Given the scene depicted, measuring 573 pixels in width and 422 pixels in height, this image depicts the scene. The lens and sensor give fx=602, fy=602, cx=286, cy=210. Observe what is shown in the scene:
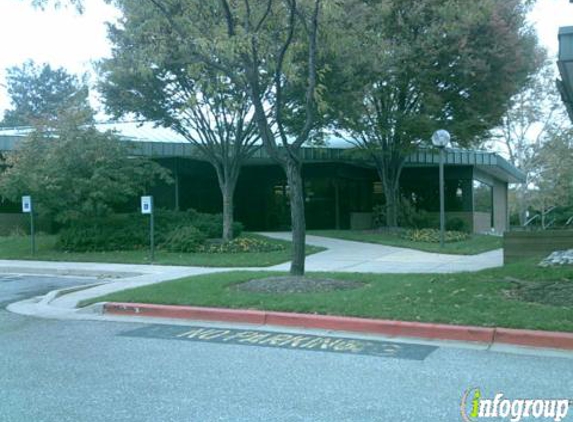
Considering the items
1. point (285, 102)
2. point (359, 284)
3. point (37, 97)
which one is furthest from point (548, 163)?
point (37, 97)

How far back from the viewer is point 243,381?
18.7 ft

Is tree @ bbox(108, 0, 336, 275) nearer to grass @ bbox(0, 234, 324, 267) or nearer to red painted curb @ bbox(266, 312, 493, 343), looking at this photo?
red painted curb @ bbox(266, 312, 493, 343)

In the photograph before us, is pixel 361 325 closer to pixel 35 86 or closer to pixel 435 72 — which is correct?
pixel 435 72

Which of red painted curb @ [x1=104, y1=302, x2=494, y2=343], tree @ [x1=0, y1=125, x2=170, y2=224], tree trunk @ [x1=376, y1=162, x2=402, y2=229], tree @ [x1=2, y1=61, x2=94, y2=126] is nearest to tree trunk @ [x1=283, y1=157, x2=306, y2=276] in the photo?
red painted curb @ [x1=104, y1=302, x2=494, y2=343]

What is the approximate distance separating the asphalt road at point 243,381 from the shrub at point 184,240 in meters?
11.9

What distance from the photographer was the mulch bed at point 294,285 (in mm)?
10172

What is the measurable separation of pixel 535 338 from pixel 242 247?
44.6 ft

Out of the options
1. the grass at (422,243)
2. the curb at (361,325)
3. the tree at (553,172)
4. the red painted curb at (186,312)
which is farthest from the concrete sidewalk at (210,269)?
the tree at (553,172)

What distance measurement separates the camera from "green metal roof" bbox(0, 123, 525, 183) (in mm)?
25391

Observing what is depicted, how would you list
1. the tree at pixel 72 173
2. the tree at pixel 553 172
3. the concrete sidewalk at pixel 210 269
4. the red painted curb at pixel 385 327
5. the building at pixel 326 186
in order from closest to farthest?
the red painted curb at pixel 385 327 → the concrete sidewalk at pixel 210 269 → the tree at pixel 72 173 → the building at pixel 326 186 → the tree at pixel 553 172

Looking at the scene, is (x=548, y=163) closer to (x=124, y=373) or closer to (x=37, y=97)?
(x=124, y=373)

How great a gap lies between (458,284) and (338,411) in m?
5.64

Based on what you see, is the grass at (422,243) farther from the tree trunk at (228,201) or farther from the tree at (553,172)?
the tree at (553,172)

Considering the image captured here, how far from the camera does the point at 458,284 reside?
988 cm
